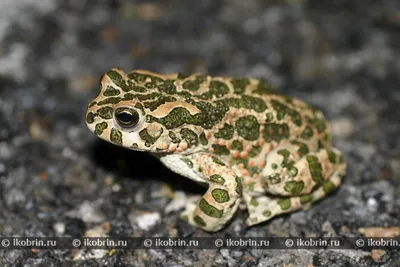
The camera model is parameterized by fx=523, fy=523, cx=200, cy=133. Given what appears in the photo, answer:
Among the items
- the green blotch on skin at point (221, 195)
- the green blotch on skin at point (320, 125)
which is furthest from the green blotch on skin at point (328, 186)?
the green blotch on skin at point (221, 195)

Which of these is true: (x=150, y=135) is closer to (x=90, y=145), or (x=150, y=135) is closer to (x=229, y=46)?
(x=90, y=145)

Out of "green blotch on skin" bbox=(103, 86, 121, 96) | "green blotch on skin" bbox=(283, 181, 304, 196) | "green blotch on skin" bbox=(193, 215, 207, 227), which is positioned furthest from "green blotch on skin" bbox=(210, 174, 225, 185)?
"green blotch on skin" bbox=(103, 86, 121, 96)

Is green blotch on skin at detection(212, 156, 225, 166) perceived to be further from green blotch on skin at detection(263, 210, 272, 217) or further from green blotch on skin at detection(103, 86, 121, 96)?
green blotch on skin at detection(103, 86, 121, 96)

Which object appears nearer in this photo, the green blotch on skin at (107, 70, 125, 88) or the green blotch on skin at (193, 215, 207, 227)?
the green blotch on skin at (107, 70, 125, 88)

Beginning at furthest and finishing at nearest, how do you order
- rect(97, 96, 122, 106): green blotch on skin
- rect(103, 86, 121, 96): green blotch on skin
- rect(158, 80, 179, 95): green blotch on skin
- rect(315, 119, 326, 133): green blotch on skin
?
1. rect(315, 119, 326, 133): green blotch on skin
2. rect(158, 80, 179, 95): green blotch on skin
3. rect(103, 86, 121, 96): green blotch on skin
4. rect(97, 96, 122, 106): green blotch on skin

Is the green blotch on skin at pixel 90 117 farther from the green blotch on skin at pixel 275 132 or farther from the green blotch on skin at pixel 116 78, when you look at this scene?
the green blotch on skin at pixel 275 132

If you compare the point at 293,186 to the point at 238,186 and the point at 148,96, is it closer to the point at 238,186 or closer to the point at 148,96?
the point at 238,186
